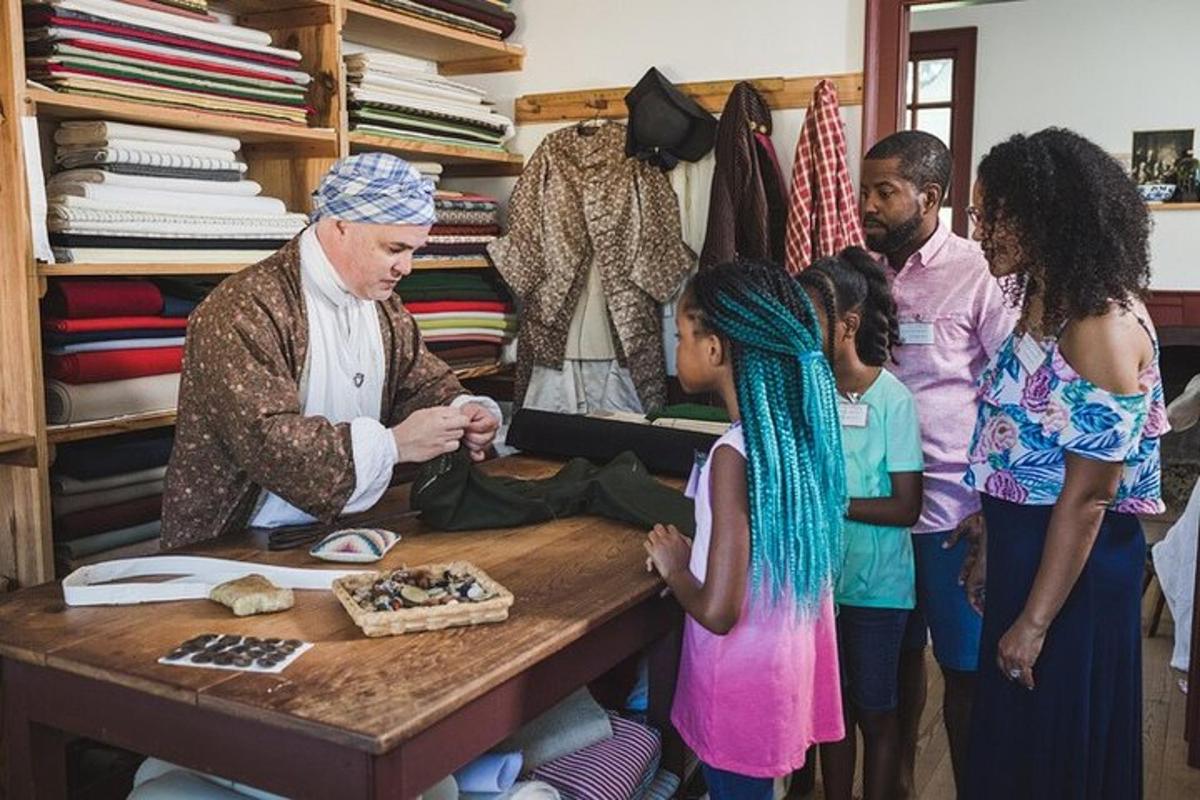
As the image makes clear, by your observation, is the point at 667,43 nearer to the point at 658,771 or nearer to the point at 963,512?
the point at 963,512

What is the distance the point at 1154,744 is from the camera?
321cm

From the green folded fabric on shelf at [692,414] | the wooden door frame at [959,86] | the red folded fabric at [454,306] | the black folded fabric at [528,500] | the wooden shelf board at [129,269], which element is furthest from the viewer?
the wooden door frame at [959,86]

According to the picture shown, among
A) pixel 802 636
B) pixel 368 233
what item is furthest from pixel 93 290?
pixel 802 636

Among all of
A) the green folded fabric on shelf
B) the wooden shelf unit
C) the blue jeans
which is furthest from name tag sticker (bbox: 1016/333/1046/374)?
the wooden shelf unit

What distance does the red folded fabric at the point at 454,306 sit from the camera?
3695mm

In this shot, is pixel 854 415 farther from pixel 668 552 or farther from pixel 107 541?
pixel 107 541

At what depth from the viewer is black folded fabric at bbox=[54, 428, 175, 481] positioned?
274cm

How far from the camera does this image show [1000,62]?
23.9 feet

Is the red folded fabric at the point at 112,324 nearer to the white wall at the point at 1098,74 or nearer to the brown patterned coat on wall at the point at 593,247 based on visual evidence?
the brown patterned coat on wall at the point at 593,247

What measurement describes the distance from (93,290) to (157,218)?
229mm

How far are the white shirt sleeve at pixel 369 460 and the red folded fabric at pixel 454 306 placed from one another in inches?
60.6

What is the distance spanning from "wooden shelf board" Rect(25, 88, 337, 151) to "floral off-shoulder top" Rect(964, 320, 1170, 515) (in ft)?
6.46

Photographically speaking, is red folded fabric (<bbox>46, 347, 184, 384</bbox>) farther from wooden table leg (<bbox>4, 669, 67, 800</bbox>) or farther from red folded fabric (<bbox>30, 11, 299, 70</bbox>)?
wooden table leg (<bbox>4, 669, 67, 800</bbox>)

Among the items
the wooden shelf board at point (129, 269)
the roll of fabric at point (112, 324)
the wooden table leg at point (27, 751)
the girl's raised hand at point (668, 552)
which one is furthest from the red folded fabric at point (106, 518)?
the girl's raised hand at point (668, 552)
